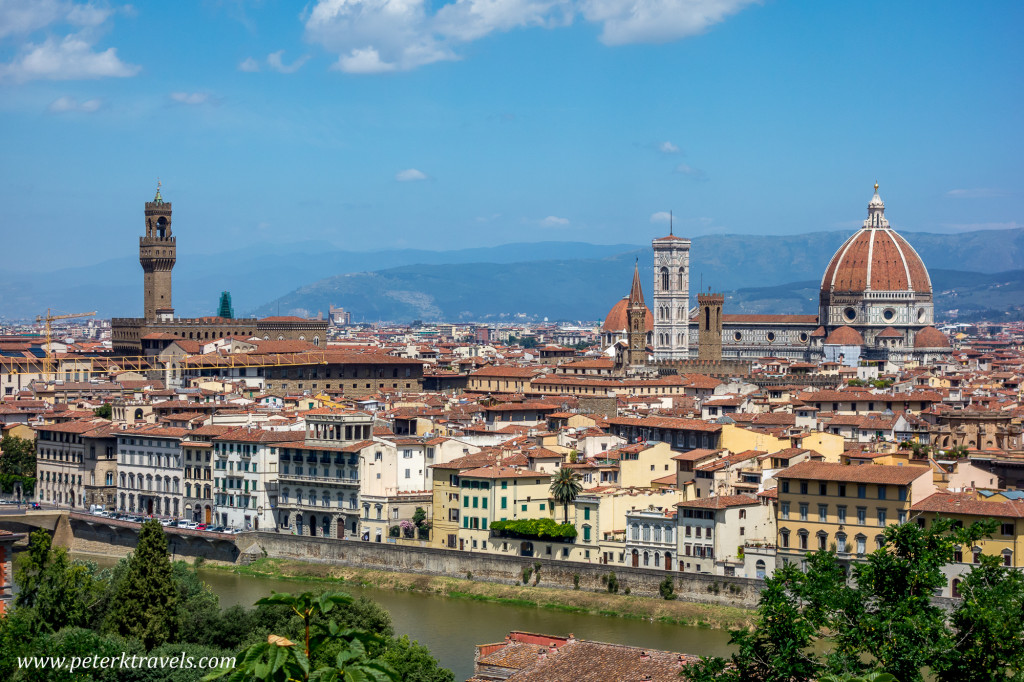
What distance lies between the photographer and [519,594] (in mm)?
40094

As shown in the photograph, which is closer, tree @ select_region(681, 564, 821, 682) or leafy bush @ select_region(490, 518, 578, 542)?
tree @ select_region(681, 564, 821, 682)

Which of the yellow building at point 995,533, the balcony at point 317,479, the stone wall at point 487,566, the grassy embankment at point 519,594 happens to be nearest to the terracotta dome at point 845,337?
Result: the balcony at point 317,479

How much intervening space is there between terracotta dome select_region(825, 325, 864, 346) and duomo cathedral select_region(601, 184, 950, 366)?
68 millimetres

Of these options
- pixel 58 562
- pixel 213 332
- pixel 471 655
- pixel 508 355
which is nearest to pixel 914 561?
pixel 471 655

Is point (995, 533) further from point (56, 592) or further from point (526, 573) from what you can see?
point (56, 592)

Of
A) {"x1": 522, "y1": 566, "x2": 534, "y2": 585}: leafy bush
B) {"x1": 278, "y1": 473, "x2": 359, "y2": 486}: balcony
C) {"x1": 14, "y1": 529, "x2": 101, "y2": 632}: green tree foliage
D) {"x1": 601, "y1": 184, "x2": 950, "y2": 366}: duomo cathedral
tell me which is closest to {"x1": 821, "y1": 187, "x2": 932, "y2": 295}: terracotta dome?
{"x1": 601, "y1": 184, "x2": 950, "y2": 366}: duomo cathedral

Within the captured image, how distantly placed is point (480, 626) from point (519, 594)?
11.5 ft

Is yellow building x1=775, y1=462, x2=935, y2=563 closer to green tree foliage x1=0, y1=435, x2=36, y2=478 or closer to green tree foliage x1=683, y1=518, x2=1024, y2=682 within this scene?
green tree foliage x1=683, y1=518, x2=1024, y2=682

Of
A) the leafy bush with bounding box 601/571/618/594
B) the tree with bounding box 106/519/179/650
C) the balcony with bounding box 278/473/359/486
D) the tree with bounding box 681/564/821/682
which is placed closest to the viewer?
the tree with bounding box 681/564/821/682

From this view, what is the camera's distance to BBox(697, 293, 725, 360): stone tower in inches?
4633

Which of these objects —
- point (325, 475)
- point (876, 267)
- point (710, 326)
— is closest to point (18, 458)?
point (325, 475)

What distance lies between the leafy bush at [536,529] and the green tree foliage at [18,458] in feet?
72.9

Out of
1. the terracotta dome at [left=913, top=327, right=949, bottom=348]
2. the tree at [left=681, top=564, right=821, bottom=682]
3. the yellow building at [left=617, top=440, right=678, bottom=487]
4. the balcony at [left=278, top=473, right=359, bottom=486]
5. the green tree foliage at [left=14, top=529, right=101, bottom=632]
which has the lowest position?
the green tree foliage at [left=14, top=529, right=101, bottom=632]

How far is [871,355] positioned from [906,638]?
98.7 metres
